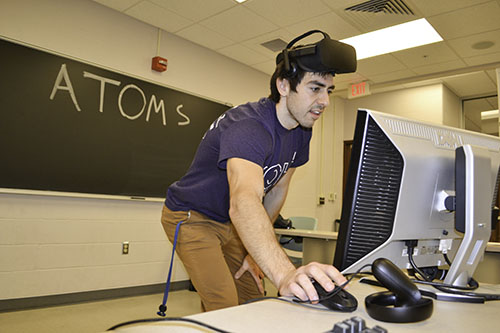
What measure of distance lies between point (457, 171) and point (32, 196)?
314 cm

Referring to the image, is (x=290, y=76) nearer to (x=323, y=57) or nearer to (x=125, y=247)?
(x=323, y=57)

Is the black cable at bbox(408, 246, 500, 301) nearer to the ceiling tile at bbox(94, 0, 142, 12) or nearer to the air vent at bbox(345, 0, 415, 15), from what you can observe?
the air vent at bbox(345, 0, 415, 15)

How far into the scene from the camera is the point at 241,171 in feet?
3.60

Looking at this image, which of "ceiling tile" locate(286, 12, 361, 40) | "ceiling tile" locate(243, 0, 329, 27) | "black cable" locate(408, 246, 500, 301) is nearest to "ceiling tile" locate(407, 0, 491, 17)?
"ceiling tile" locate(286, 12, 361, 40)

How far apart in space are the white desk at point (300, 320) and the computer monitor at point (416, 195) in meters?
0.14

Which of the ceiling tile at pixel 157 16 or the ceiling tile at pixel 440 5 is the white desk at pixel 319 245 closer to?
the ceiling tile at pixel 440 5

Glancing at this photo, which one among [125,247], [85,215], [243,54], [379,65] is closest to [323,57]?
[85,215]

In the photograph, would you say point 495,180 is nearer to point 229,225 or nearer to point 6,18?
point 229,225

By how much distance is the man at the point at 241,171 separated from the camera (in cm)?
112

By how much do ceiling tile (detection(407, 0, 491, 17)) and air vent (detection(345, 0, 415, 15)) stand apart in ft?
0.32

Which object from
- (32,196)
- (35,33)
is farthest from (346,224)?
(35,33)

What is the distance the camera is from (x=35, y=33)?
10.2ft

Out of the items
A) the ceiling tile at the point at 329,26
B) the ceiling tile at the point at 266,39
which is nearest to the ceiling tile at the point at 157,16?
the ceiling tile at the point at 266,39

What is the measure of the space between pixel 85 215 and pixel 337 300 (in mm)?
3056
